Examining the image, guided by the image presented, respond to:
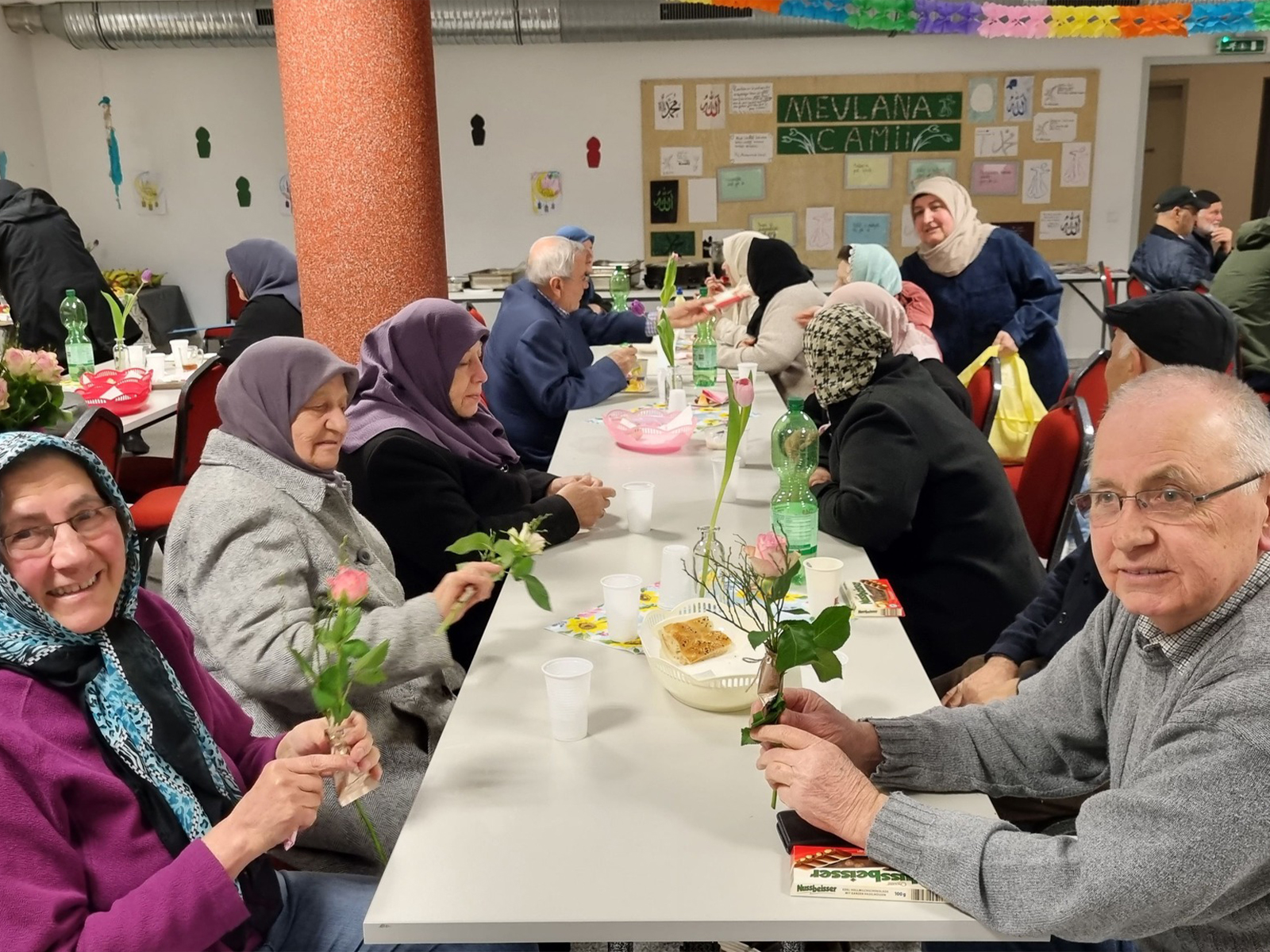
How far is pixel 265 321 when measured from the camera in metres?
4.97

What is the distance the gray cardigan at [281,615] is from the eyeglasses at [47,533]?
515 millimetres

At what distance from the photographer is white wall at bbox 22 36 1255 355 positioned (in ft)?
28.3

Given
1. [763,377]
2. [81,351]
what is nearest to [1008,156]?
[763,377]

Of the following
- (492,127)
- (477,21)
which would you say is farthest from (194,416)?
(492,127)

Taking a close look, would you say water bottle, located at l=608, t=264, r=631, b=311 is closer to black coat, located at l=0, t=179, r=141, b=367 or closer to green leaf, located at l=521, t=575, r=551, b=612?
black coat, located at l=0, t=179, r=141, b=367

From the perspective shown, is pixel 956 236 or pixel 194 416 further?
pixel 956 236

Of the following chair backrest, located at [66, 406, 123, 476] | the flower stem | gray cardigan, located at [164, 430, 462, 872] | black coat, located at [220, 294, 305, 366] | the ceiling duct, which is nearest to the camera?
the flower stem

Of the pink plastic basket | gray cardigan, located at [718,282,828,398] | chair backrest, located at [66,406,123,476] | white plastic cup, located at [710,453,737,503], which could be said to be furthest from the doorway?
chair backrest, located at [66,406,123,476]

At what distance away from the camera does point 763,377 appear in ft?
15.9

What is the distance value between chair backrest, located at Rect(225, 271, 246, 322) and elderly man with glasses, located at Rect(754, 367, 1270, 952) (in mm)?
8341

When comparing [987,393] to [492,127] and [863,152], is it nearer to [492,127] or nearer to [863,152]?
[863,152]

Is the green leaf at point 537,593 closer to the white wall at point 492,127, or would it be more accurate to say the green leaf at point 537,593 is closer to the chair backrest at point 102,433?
the chair backrest at point 102,433

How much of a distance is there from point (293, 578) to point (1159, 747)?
147 centimetres

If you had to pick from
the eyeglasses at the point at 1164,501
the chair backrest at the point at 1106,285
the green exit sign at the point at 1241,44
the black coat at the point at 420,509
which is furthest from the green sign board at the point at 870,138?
the eyeglasses at the point at 1164,501
